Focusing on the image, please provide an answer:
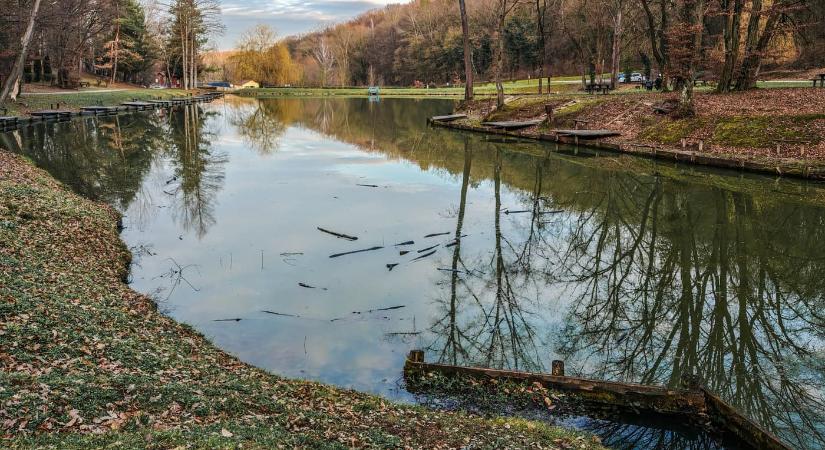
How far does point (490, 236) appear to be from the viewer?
16.6 meters

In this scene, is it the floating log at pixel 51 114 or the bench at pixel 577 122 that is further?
the floating log at pixel 51 114

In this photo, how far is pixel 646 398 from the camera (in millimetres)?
8062

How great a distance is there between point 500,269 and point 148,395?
868cm

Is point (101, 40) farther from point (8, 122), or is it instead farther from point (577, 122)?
point (577, 122)

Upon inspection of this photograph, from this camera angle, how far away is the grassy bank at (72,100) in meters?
43.9

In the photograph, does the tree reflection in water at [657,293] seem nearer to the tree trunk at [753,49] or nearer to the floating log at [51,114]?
the tree trunk at [753,49]

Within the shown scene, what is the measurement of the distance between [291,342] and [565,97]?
121 ft

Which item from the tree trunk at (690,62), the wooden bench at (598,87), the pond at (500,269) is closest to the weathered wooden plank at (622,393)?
the pond at (500,269)

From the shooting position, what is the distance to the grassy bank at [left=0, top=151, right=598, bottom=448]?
19.6ft

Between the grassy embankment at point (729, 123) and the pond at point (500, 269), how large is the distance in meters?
2.90

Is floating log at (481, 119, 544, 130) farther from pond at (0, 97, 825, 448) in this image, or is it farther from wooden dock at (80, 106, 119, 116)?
wooden dock at (80, 106, 119, 116)

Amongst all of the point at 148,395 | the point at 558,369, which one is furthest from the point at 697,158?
the point at 148,395

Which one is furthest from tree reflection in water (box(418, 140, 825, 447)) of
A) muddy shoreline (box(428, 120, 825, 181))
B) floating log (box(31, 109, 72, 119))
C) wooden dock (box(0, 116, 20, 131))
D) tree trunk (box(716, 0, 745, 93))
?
floating log (box(31, 109, 72, 119))

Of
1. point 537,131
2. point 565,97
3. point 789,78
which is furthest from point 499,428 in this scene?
point 789,78
